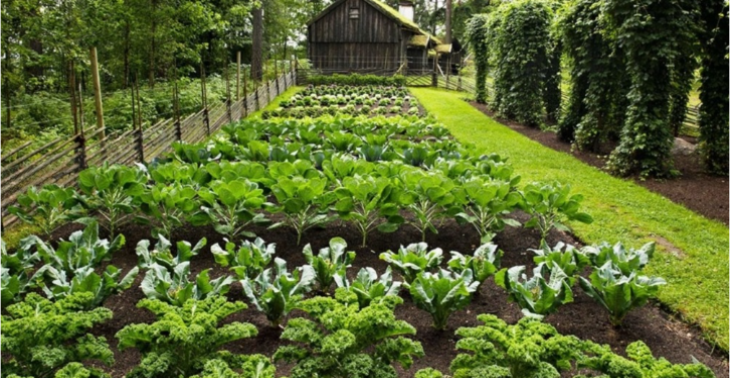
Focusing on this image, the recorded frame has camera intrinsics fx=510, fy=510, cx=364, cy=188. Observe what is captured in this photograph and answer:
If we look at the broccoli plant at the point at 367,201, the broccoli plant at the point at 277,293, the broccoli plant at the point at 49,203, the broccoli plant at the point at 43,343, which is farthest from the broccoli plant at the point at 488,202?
the broccoli plant at the point at 49,203

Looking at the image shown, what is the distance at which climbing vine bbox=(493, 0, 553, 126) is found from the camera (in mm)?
15289

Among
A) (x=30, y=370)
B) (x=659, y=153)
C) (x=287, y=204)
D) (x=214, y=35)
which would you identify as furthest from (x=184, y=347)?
(x=214, y=35)

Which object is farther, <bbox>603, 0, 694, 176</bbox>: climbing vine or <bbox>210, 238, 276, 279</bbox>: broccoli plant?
<bbox>603, 0, 694, 176</bbox>: climbing vine

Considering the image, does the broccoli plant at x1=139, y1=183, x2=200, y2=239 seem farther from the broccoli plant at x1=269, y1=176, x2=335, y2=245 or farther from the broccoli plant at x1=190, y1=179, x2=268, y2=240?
the broccoli plant at x1=269, y1=176, x2=335, y2=245

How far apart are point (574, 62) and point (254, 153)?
798cm

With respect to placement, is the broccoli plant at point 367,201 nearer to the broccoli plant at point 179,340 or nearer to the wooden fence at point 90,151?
the broccoli plant at point 179,340

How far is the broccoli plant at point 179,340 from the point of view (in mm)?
2557

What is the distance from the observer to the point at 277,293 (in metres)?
3.42

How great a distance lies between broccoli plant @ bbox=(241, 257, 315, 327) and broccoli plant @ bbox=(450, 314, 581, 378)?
121cm

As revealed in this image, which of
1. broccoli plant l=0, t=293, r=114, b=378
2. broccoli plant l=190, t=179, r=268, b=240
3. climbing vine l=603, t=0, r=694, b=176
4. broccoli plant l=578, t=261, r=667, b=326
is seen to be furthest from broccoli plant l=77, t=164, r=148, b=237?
climbing vine l=603, t=0, r=694, b=176

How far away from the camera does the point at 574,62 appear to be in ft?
39.1

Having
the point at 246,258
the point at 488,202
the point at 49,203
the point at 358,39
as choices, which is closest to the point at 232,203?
the point at 246,258

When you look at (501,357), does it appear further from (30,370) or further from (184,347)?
(30,370)

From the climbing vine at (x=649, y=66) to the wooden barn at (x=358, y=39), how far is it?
24.1 meters
